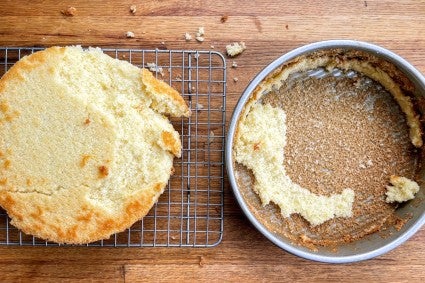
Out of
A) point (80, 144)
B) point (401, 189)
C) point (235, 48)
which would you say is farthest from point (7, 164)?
point (401, 189)

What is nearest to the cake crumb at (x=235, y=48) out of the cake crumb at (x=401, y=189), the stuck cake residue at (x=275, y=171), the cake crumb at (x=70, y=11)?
the stuck cake residue at (x=275, y=171)

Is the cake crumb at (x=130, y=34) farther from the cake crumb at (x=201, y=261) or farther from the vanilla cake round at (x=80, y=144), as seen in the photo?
the cake crumb at (x=201, y=261)

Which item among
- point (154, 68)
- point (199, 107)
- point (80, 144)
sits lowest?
point (80, 144)

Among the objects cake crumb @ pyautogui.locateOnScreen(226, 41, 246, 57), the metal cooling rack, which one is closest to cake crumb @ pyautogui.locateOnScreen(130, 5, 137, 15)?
the metal cooling rack

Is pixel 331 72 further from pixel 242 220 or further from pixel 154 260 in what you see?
pixel 154 260

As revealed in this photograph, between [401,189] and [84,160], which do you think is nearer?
[84,160]

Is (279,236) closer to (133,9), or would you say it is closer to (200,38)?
(200,38)
